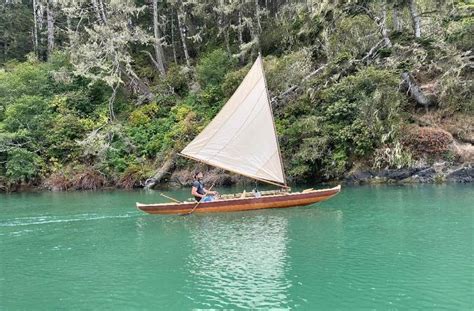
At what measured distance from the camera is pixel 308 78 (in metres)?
31.2

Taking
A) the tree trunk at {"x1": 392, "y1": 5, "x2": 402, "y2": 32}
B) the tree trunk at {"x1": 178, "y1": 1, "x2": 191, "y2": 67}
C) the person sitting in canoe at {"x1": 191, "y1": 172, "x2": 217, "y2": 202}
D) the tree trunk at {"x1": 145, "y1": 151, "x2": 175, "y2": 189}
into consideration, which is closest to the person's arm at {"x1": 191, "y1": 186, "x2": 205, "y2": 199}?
the person sitting in canoe at {"x1": 191, "y1": 172, "x2": 217, "y2": 202}

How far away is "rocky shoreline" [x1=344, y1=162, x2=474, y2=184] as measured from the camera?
25.9m

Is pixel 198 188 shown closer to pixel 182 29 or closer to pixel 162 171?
pixel 162 171

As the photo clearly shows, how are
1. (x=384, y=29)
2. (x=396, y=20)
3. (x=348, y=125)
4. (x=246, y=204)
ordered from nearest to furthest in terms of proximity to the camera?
(x=246, y=204) → (x=348, y=125) → (x=384, y=29) → (x=396, y=20)

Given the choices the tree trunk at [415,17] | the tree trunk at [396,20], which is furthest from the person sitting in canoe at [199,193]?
the tree trunk at [396,20]

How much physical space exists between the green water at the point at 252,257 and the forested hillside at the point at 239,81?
6561 mm

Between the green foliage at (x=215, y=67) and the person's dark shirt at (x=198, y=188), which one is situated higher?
the green foliage at (x=215, y=67)

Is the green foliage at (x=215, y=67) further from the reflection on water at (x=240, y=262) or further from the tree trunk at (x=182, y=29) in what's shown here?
the reflection on water at (x=240, y=262)

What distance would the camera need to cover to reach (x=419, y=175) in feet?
87.1

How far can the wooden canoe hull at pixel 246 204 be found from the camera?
1944 cm

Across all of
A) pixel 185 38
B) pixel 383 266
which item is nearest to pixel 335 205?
pixel 383 266

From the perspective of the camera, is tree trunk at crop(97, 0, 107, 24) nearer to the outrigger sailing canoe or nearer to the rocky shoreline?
the outrigger sailing canoe

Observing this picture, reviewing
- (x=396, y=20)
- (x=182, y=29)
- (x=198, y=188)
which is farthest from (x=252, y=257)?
(x=182, y=29)

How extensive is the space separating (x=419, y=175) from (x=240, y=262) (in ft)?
55.0
